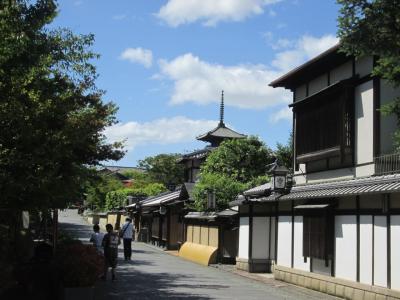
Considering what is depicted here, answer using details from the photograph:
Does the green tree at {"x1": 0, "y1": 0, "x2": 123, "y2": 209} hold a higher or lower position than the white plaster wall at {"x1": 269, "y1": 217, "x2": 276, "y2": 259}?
higher

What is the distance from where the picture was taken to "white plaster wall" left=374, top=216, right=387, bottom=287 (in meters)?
13.9

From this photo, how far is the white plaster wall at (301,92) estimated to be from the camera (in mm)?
20189

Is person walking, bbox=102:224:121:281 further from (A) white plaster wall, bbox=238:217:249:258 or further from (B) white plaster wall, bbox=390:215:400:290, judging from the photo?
(B) white plaster wall, bbox=390:215:400:290

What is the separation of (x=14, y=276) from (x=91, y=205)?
81.9 m

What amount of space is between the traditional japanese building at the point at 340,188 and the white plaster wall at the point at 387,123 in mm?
27

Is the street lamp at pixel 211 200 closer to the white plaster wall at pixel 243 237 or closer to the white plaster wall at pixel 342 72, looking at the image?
the white plaster wall at pixel 243 237

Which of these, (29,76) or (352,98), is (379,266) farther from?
(29,76)

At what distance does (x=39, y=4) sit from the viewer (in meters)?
13.9

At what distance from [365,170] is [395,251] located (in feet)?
9.83

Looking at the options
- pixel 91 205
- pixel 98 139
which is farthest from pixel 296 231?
pixel 91 205

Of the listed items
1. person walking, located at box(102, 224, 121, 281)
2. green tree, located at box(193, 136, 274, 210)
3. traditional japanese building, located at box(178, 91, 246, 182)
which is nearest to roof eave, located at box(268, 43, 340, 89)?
person walking, located at box(102, 224, 121, 281)

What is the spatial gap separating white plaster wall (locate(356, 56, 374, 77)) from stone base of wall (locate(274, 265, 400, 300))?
5.90 m

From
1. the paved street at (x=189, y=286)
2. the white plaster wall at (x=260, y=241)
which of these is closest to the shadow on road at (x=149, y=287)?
the paved street at (x=189, y=286)

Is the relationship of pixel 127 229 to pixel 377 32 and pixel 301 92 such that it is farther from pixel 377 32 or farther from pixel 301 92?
pixel 377 32
